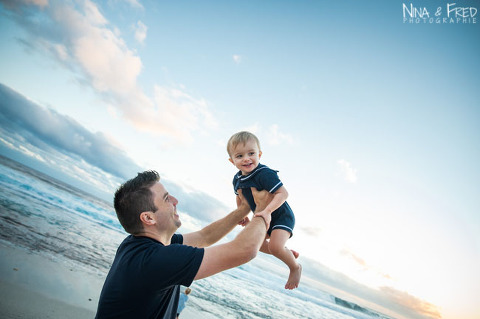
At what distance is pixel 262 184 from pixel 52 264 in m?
6.15

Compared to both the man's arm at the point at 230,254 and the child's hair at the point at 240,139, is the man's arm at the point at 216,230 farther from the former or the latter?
the man's arm at the point at 230,254

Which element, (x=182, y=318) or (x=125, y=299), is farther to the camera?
(x=182, y=318)

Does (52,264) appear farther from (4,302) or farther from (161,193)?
(161,193)

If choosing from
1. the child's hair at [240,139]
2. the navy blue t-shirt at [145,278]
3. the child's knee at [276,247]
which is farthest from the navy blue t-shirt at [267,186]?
the navy blue t-shirt at [145,278]

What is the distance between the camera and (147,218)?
2248 millimetres

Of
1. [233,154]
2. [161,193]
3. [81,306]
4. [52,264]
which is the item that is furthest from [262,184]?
[52,264]

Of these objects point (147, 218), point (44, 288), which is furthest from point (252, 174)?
point (44, 288)

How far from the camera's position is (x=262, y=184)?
3.36 meters

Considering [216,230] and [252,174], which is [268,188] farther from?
[216,230]

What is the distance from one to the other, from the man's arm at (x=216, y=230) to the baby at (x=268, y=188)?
0.17m

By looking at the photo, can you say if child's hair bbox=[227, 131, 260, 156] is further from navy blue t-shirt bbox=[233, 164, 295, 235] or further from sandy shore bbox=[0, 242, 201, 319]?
sandy shore bbox=[0, 242, 201, 319]

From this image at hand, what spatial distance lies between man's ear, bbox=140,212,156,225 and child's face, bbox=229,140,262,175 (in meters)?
1.72

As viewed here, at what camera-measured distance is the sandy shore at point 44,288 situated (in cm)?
418

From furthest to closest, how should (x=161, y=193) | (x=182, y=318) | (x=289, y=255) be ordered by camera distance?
(x=182, y=318)
(x=289, y=255)
(x=161, y=193)
